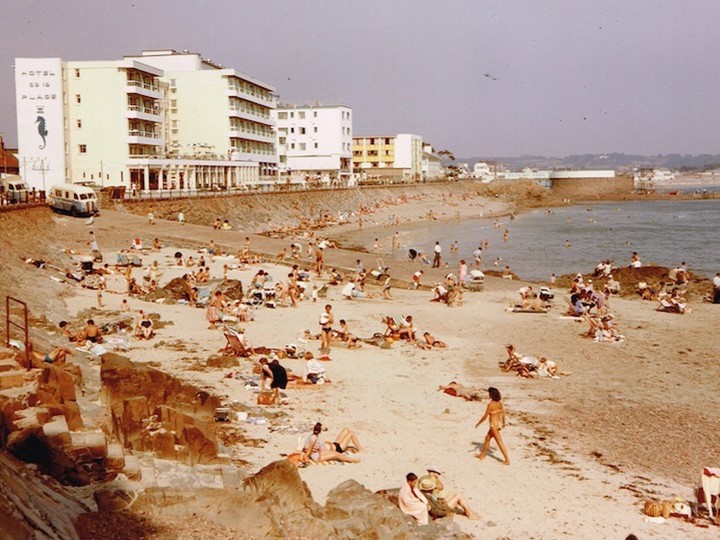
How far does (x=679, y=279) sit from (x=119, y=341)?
76.8ft

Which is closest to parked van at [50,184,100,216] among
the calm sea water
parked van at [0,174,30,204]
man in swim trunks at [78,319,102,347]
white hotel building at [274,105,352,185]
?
parked van at [0,174,30,204]

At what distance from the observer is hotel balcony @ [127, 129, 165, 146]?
5203cm

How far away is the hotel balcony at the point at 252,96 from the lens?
65250 millimetres

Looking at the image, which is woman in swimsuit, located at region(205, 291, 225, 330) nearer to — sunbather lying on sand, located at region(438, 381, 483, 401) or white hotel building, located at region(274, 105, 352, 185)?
sunbather lying on sand, located at region(438, 381, 483, 401)

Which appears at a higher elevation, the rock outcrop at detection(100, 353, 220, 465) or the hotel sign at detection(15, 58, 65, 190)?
the hotel sign at detection(15, 58, 65, 190)

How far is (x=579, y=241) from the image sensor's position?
56375mm

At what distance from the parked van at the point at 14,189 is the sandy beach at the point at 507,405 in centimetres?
1472

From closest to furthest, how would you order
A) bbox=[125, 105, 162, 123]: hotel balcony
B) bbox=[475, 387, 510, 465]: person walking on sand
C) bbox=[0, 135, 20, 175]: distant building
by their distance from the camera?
1. bbox=[475, 387, 510, 465]: person walking on sand
2. bbox=[125, 105, 162, 123]: hotel balcony
3. bbox=[0, 135, 20, 175]: distant building

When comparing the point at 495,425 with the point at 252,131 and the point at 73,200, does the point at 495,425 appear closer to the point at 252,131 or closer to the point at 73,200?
the point at 73,200

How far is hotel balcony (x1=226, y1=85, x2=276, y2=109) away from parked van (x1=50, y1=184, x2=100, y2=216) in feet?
95.7

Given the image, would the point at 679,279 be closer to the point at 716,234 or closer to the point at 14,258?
the point at 14,258

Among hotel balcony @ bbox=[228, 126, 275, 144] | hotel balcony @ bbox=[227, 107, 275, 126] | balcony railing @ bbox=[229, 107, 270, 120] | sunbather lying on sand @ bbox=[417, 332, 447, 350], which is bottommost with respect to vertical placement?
sunbather lying on sand @ bbox=[417, 332, 447, 350]

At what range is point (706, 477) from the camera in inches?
381

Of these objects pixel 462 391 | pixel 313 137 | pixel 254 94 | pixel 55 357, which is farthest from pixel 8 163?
pixel 462 391
